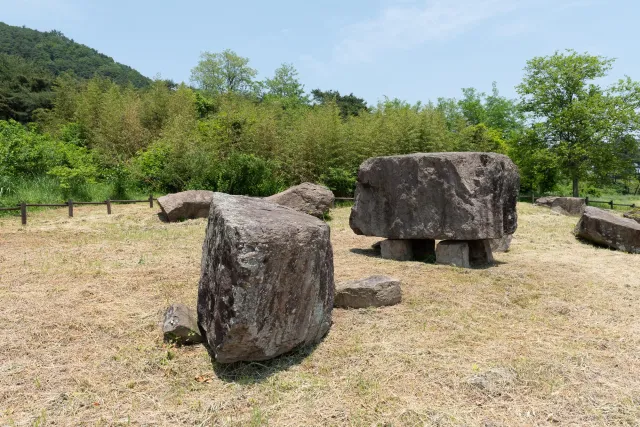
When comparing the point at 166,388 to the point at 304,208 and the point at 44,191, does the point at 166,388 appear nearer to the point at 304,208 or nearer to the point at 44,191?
the point at 304,208

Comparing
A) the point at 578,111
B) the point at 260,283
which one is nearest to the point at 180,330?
the point at 260,283

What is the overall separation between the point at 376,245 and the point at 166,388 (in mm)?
5408

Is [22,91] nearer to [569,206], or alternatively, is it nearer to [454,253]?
[454,253]

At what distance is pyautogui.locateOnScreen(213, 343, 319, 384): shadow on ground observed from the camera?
3320 mm

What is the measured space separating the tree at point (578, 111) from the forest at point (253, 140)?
0.05 meters

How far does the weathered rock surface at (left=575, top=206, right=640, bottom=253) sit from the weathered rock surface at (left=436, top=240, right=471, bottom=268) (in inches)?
158

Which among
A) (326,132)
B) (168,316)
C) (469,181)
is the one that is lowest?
(168,316)

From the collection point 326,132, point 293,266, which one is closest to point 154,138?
point 326,132

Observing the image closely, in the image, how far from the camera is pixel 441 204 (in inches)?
268

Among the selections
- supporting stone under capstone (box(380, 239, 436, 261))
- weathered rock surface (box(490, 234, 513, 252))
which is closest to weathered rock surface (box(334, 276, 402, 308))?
supporting stone under capstone (box(380, 239, 436, 261))

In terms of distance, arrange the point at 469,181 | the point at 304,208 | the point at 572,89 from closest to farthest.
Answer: the point at 469,181 < the point at 304,208 < the point at 572,89

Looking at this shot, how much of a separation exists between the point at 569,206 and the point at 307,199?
9736 mm

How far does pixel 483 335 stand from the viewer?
4.13 metres

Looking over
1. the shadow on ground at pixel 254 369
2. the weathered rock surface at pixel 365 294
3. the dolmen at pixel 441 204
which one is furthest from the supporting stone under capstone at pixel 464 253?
the shadow on ground at pixel 254 369
